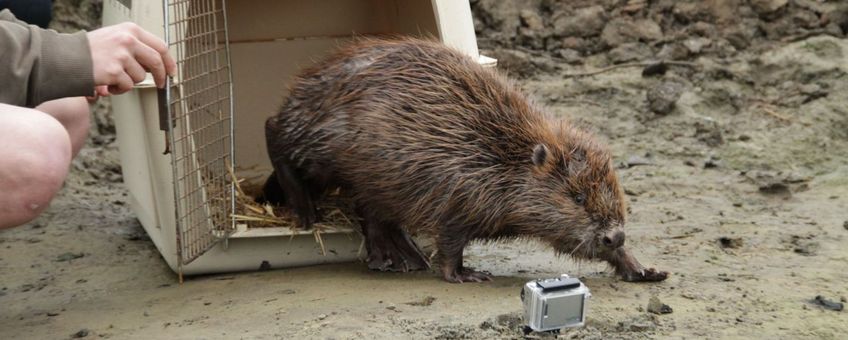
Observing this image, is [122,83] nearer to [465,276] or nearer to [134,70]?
[134,70]

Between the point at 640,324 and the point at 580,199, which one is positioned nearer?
the point at 640,324

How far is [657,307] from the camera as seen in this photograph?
349 centimetres

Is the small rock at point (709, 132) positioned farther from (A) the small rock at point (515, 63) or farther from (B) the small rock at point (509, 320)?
(B) the small rock at point (509, 320)

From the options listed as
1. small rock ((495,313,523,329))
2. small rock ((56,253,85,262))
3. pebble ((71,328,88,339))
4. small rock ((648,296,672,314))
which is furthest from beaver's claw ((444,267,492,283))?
small rock ((56,253,85,262))

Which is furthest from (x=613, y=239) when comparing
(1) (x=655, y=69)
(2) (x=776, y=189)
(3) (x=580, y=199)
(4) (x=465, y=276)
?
(1) (x=655, y=69)

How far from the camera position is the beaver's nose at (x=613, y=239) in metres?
3.86

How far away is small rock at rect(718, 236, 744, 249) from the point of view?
439cm

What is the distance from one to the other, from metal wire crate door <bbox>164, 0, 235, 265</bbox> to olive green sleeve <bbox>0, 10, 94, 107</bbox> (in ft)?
2.12

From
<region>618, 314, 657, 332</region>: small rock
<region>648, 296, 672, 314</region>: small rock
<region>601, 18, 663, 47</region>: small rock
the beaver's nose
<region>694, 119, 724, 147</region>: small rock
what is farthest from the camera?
<region>601, 18, 663, 47</region>: small rock

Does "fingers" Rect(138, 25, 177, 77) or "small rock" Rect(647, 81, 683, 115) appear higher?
"fingers" Rect(138, 25, 177, 77)

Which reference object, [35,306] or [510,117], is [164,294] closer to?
[35,306]

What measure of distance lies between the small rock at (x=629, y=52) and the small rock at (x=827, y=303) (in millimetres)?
2945

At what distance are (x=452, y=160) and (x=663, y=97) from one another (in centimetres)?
233

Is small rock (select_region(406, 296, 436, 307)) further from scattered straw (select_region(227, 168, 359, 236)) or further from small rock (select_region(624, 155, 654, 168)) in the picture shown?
small rock (select_region(624, 155, 654, 168))
